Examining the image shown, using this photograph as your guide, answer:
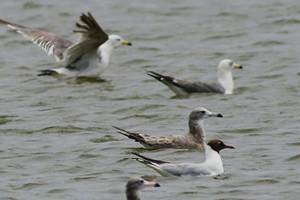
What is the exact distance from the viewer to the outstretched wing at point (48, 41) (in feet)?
65.1

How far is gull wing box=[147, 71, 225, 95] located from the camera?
674 inches

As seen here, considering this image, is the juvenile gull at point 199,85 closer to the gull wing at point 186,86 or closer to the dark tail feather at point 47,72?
the gull wing at point 186,86

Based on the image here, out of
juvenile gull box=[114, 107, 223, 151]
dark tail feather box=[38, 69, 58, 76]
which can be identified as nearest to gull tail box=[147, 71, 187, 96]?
dark tail feather box=[38, 69, 58, 76]

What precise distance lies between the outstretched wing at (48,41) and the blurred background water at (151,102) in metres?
0.48

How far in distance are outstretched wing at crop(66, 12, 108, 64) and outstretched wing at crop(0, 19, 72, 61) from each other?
0.41 m

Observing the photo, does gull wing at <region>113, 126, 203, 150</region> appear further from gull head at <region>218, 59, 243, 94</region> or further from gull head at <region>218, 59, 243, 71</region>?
gull head at <region>218, 59, 243, 71</region>

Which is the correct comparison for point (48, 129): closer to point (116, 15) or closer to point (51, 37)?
point (51, 37)

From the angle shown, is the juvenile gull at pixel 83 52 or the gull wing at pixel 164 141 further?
the juvenile gull at pixel 83 52

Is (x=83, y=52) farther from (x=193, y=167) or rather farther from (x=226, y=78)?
(x=193, y=167)

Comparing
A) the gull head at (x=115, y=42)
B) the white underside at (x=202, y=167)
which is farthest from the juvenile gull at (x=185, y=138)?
the gull head at (x=115, y=42)

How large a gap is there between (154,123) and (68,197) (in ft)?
14.0

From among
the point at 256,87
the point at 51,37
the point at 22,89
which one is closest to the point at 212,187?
the point at 256,87

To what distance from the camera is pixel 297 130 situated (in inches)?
572

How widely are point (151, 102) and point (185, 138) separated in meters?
3.39
